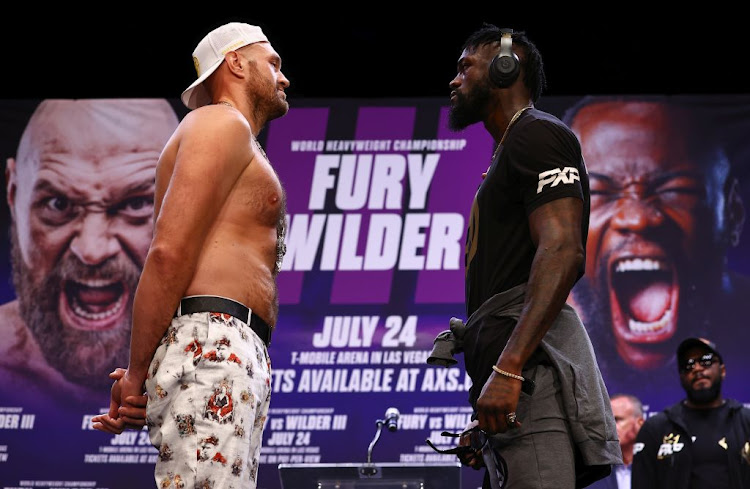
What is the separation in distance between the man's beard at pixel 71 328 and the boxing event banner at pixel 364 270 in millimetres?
11

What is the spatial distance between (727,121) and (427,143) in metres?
1.92

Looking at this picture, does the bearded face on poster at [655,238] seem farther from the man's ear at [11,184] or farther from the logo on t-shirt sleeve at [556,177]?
the logo on t-shirt sleeve at [556,177]

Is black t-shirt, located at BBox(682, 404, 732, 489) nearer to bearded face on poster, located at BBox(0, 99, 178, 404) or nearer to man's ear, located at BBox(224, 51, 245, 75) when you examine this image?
bearded face on poster, located at BBox(0, 99, 178, 404)

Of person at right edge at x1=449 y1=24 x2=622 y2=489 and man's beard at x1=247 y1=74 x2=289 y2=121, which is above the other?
man's beard at x1=247 y1=74 x2=289 y2=121

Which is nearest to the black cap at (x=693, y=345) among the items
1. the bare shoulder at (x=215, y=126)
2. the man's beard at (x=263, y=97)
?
the man's beard at (x=263, y=97)

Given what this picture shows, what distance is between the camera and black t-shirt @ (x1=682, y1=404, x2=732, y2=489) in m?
5.27

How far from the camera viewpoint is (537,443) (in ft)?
6.95

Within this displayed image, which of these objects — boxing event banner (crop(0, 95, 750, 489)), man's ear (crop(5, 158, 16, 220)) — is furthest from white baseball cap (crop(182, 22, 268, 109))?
man's ear (crop(5, 158, 16, 220))

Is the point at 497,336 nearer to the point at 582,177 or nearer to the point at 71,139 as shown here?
the point at 582,177

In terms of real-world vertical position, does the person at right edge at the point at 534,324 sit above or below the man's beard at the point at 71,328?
below

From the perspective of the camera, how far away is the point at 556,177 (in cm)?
222

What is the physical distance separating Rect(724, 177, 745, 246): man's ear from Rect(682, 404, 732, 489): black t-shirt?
111 centimetres

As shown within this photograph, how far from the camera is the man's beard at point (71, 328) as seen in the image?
5996 millimetres

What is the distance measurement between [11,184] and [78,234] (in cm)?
59
